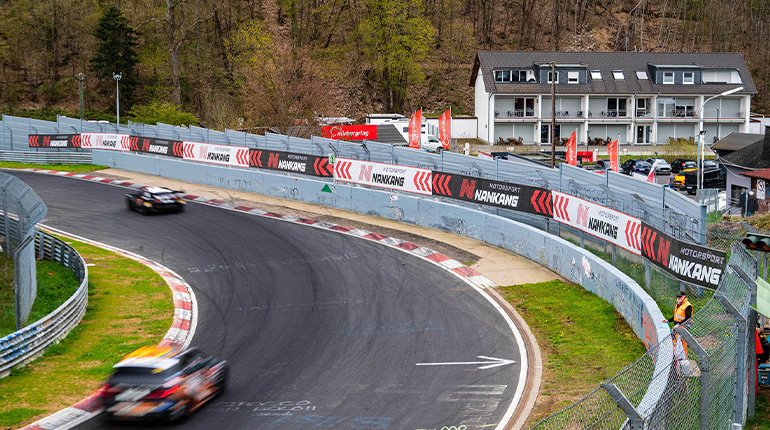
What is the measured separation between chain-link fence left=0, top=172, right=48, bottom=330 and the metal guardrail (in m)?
20.9

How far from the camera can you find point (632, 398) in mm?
11375

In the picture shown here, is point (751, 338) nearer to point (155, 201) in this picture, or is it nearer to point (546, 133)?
point (155, 201)

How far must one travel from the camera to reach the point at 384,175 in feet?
112

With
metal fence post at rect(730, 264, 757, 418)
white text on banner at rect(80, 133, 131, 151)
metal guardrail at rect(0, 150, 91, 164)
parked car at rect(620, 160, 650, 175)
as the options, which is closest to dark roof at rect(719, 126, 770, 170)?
parked car at rect(620, 160, 650, 175)

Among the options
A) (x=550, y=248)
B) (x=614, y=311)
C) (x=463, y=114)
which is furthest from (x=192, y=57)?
(x=614, y=311)

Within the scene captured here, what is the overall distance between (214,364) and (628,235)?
12.7 metres

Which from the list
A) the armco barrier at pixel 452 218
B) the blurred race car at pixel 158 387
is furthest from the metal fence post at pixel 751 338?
the blurred race car at pixel 158 387

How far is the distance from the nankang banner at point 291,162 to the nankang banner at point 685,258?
1946cm

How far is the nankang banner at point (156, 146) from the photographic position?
A: 143 feet

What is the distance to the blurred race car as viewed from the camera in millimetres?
13836

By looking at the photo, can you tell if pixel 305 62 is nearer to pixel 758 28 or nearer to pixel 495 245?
pixel 495 245

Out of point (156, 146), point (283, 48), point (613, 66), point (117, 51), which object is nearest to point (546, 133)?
point (613, 66)

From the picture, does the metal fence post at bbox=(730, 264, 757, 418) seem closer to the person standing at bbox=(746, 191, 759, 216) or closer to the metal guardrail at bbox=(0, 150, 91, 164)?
the person standing at bbox=(746, 191, 759, 216)

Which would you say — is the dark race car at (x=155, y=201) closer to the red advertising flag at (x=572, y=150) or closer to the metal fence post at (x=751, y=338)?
the red advertising flag at (x=572, y=150)
